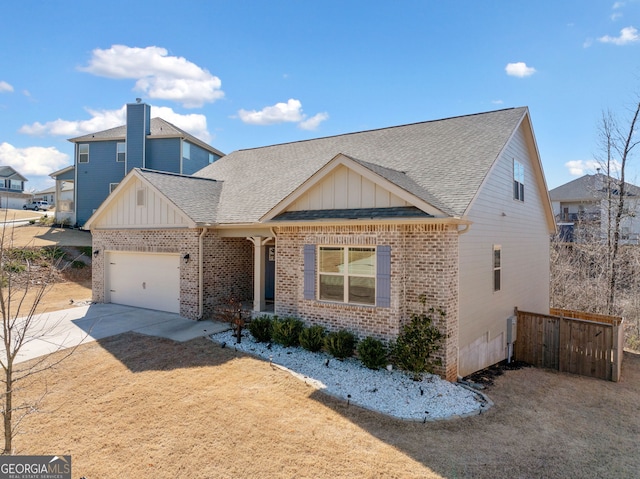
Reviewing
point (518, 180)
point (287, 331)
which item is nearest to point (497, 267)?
point (518, 180)

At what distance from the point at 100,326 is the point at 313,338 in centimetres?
699

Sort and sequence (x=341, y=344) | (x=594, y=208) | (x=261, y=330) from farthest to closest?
(x=594, y=208) → (x=261, y=330) → (x=341, y=344)

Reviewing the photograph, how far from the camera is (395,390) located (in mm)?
7422

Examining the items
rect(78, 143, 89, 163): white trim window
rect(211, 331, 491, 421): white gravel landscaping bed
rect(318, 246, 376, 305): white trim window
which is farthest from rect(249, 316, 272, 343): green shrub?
rect(78, 143, 89, 163): white trim window

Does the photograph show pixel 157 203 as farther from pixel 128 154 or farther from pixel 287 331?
pixel 128 154

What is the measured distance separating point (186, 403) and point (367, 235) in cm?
528

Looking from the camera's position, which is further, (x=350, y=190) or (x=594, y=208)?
(x=594, y=208)

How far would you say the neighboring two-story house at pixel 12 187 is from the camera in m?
54.9

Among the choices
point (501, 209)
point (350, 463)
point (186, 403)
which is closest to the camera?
point (350, 463)

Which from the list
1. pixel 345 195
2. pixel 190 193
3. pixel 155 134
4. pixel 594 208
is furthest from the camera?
pixel 594 208

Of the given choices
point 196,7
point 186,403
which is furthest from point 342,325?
point 196,7

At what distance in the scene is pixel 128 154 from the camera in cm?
2694

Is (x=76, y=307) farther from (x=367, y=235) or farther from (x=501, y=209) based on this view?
(x=501, y=209)

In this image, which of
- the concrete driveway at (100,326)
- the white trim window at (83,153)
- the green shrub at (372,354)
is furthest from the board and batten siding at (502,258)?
the white trim window at (83,153)
